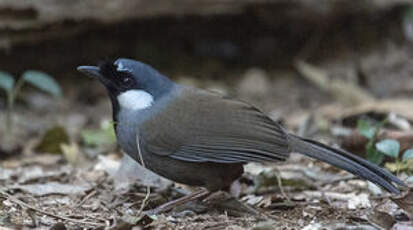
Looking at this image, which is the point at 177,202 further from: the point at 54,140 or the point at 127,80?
the point at 54,140

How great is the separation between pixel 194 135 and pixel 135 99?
44cm

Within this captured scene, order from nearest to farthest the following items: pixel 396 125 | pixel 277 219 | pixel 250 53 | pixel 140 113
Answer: pixel 277 219
pixel 140 113
pixel 396 125
pixel 250 53

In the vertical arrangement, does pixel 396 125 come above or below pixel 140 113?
above

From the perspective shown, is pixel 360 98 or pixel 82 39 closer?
pixel 360 98

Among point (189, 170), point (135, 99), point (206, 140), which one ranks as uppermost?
point (135, 99)

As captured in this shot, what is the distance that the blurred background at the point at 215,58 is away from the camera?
244 inches

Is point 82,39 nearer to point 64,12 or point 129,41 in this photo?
point 129,41

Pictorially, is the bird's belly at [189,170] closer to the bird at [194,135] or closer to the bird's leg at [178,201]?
the bird at [194,135]

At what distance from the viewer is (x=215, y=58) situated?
26.1 ft

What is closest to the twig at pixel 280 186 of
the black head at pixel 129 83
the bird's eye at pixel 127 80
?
the black head at pixel 129 83

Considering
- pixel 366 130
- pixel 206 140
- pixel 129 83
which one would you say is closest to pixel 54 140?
pixel 129 83

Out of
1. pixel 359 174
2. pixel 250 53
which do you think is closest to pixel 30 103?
pixel 250 53

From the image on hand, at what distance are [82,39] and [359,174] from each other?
4124mm

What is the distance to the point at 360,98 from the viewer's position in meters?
6.78
